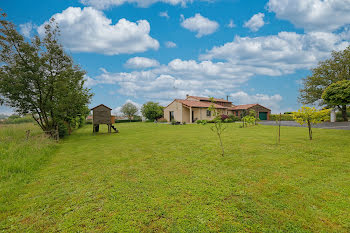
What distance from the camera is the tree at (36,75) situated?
11805 millimetres

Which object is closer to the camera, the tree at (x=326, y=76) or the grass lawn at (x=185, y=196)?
the grass lawn at (x=185, y=196)

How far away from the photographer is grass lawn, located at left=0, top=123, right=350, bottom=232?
291cm

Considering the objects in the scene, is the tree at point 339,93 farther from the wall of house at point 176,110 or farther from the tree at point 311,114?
the wall of house at point 176,110

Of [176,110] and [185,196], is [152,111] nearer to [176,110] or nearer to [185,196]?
[176,110]

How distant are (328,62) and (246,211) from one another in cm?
3220

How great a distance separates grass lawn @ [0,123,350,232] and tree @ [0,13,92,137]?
849 centimetres

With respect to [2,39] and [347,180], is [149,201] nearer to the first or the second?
[347,180]

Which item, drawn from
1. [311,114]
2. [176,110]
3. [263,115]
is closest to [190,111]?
[176,110]

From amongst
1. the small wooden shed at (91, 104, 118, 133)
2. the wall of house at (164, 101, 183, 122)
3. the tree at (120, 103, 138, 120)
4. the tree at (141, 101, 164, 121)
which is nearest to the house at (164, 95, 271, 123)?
the wall of house at (164, 101, 183, 122)

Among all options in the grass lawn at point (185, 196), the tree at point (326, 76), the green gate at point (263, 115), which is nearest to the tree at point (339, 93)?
the grass lawn at point (185, 196)

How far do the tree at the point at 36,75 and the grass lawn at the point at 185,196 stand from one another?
8490mm

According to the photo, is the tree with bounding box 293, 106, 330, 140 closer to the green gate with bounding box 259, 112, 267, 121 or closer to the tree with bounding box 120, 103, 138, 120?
the green gate with bounding box 259, 112, 267, 121

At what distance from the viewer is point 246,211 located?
3184 millimetres

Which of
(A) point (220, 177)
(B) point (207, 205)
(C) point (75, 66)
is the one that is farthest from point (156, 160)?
(C) point (75, 66)
